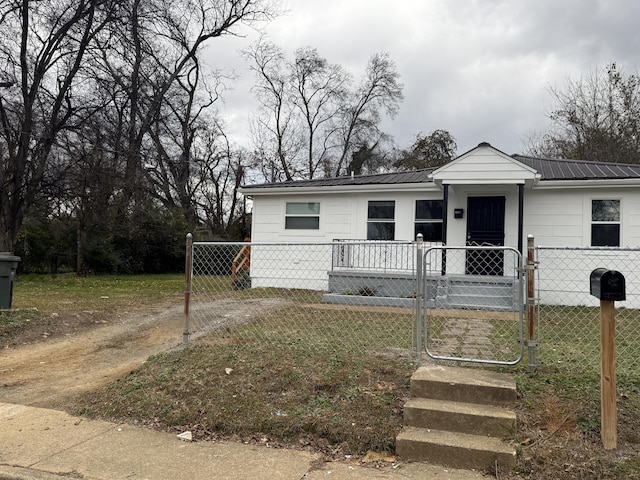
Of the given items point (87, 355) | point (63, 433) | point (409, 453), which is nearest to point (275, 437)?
point (409, 453)

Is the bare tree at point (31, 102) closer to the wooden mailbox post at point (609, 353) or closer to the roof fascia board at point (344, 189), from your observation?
the roof fascia board at point (344, 189)

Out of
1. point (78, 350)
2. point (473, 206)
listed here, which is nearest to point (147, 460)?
point (78, 350)

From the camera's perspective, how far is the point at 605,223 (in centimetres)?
1065

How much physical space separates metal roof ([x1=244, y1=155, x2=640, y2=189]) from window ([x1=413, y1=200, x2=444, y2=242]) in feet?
2.12

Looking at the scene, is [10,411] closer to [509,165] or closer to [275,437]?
[275,437]

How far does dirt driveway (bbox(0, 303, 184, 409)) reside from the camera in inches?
186

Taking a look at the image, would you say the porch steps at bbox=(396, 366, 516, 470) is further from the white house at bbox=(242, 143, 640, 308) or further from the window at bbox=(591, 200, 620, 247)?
the window at bbox=(591, 200, 620, 247)

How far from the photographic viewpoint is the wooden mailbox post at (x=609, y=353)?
10.00 feet

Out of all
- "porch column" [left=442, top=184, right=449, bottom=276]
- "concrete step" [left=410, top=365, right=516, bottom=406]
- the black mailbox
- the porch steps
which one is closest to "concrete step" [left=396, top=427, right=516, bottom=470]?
the porch steps

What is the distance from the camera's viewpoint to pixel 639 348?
5746 mm

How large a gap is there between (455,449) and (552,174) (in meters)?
10.1

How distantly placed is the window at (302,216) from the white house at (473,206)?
29mm

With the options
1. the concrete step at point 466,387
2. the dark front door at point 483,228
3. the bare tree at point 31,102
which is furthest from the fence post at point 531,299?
the bare tree at point 31,102

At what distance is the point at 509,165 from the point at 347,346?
7.15 metres
